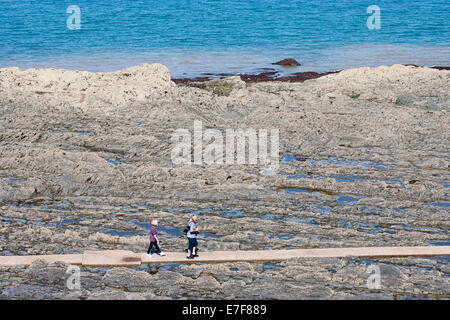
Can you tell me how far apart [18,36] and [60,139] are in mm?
45488

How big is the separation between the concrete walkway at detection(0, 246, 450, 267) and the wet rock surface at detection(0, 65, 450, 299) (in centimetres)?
27

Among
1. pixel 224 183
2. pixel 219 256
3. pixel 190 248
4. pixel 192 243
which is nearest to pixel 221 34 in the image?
pixel 224 183

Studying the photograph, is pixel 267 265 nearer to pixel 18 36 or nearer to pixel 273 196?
pixel 273 196

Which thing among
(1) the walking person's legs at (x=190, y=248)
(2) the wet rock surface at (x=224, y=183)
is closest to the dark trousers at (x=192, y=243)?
(1) the walking person's legs at (x=190, y=248)

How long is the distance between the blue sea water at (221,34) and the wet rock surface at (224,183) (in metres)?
14.3

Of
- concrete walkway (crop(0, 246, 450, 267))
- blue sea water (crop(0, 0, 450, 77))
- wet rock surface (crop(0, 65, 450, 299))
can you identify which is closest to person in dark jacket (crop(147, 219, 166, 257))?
concrete walkway (crop(0, 246, 450, 267))

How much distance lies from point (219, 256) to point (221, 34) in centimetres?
5215

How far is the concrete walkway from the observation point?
1614 cm

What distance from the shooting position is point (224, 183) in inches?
854

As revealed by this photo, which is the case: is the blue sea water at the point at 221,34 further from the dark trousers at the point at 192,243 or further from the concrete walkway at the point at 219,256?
the dark trousers at the point at 192,243

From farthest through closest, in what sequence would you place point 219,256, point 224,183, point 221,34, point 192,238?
point 221,34 < point 224,183 < point 219,256 < point 192,238

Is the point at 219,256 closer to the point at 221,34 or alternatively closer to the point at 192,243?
the point at 192,243

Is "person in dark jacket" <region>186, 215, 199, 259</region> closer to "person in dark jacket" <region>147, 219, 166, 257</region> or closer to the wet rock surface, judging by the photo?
the wet rock surface
